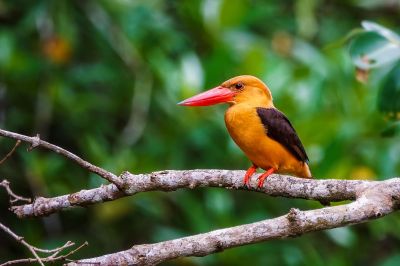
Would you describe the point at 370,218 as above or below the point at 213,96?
below

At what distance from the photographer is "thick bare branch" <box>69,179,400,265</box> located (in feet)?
9.17

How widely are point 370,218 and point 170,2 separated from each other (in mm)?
4557

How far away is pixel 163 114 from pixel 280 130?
2.35 meters

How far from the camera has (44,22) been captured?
6.52 metres

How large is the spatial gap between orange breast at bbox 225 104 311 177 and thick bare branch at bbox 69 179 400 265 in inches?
45.9

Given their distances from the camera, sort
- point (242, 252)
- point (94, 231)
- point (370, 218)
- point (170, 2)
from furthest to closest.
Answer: point (170, 2) < point (94, 231) < point (242, 252) < point (370, 218)

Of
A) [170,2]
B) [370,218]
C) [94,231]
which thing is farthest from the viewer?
[170,2]

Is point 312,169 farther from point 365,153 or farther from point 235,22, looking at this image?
point 235,22

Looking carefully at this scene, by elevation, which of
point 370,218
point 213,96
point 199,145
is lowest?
point 370,218

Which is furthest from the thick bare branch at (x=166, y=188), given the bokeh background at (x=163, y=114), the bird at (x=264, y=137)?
the bokeh background at (x=163, y=114)

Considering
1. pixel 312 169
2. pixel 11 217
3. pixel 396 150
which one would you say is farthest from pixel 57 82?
pixel 396 150

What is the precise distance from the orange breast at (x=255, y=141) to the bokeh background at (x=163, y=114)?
1.31m

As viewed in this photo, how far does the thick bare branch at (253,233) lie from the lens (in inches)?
110

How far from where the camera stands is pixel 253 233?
9.31 feet
